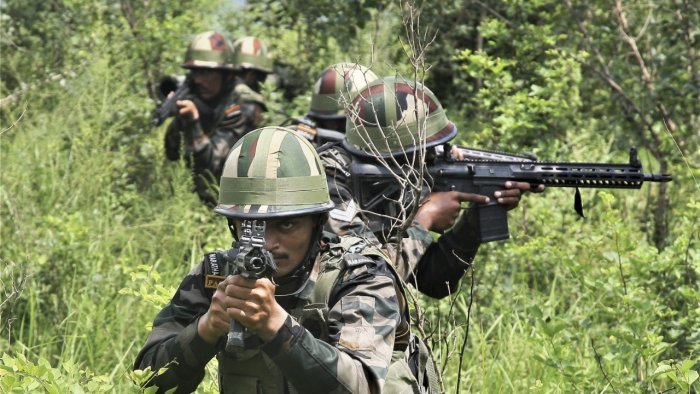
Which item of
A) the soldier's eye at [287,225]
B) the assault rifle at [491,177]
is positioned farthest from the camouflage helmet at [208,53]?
the soldier's eye at [287,225]

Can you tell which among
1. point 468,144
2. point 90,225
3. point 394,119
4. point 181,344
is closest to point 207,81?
point 90,225

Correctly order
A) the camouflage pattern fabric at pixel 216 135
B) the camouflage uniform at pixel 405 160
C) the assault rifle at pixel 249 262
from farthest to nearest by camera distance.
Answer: the camouflage pattern fabric at pixel 216 135
the camouflage uniform at pixel 405 160
the assault rifle at pixel 249 262

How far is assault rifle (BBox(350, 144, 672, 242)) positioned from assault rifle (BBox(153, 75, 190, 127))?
3558 mm

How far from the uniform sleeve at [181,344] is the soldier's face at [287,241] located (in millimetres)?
227

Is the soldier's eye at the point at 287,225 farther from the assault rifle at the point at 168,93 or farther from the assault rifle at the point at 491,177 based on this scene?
the assault rifle at the point at 168,93

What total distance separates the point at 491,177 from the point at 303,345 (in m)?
1.84

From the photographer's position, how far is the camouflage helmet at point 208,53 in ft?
26.3

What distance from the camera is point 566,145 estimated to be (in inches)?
238

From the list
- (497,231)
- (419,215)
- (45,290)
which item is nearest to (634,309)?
(497,231)

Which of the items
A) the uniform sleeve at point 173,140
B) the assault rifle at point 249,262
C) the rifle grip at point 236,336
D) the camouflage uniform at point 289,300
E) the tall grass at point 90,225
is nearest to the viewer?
the assault rifle at point 249,262

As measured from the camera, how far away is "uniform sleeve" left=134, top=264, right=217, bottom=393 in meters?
2.88

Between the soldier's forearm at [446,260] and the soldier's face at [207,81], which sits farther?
the soldier's face at [207,81]

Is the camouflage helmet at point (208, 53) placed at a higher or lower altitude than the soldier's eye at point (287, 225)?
higher

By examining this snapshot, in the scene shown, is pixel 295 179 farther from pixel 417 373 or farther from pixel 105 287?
pixel 105 287
